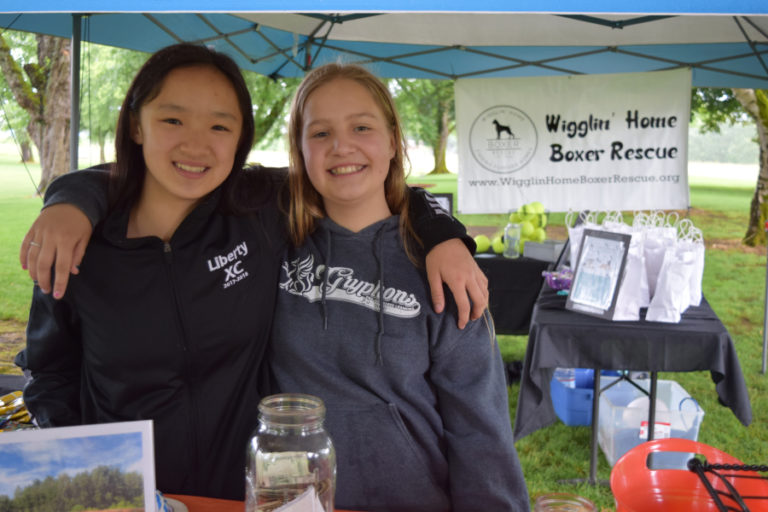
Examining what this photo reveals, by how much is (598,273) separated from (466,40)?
281 centimetres

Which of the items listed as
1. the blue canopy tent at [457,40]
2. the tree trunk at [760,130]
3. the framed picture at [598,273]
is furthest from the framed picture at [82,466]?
the tree trunk at [760,130]

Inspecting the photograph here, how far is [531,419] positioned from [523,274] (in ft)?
5.41

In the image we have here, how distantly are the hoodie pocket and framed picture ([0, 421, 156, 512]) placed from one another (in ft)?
1.66

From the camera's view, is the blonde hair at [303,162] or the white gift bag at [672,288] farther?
the white gift bag at [672,288]

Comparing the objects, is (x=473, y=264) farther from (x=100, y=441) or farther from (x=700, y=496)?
(x=100, y=441)

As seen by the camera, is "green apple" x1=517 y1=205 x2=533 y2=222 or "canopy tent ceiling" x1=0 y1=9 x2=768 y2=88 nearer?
"canopy tent ceiling" x1=0 y1=9 x2=768 y2=88

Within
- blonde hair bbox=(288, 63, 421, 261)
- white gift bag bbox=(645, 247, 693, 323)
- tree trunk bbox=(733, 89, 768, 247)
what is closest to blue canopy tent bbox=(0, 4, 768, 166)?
white gift bag bbox=(645, 247, 693, 323)

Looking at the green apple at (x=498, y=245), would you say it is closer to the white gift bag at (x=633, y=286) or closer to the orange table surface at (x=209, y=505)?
the white gift bag at (x=633, y=286)

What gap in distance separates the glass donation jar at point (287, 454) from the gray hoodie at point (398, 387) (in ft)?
1.37

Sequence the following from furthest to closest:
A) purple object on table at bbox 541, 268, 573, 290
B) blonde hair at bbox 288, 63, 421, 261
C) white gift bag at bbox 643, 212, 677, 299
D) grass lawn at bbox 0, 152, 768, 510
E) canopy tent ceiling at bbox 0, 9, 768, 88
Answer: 1. canopy tent ceiling at bbox 0, 9, 768, 88
2. grass lawn at bbox 0, 152, 768, 510
3. purple object on table at bbox 541, 268, 573, 290
4. white gift bag at bbox 643, 212, 677, 299
5. blonde hair at bbox 288, 63, 421, 261

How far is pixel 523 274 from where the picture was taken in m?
4.38

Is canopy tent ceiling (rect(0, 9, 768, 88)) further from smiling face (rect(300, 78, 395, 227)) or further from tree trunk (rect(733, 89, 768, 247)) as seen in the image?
tree trunk (rect(733, 89, 768, 247))

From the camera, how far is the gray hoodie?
4.29ft

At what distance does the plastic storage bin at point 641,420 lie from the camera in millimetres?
3295
